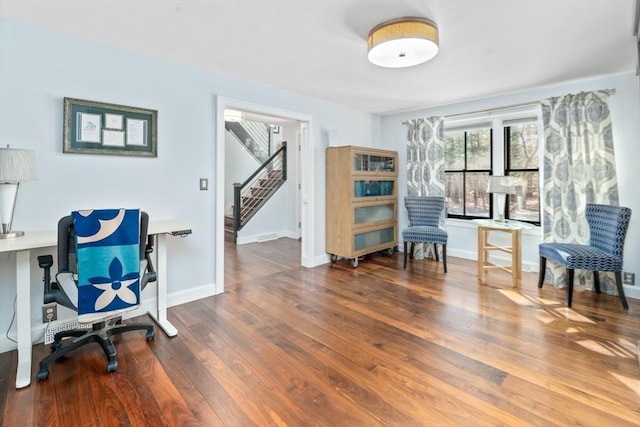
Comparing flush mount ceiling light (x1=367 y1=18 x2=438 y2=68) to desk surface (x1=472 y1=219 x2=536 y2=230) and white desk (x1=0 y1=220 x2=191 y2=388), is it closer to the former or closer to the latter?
desk surface (x1=472 y1=219 x2=536 y2=230)

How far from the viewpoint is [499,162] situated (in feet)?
13.7

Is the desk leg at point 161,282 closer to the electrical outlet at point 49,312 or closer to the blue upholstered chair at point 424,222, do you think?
the electrical outlet at point 49,312

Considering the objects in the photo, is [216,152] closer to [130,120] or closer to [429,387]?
[130,120]

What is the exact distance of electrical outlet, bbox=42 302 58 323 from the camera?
7.47 ft

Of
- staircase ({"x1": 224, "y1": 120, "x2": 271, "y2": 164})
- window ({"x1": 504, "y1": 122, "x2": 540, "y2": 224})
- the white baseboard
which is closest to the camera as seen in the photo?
window ({"x1": 504, "y1": 122, "x2": 540, "y2": 224})

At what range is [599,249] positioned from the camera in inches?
119

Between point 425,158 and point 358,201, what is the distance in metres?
1.33

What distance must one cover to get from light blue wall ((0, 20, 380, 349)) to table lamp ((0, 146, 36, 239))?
173 millimetres

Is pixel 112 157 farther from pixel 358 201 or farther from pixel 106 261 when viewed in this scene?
pixel 358 201

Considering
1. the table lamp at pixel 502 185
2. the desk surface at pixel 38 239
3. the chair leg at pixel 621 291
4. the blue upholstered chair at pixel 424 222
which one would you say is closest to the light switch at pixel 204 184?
the desk surface at pixel 38 239

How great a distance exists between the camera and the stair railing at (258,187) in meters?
5.97

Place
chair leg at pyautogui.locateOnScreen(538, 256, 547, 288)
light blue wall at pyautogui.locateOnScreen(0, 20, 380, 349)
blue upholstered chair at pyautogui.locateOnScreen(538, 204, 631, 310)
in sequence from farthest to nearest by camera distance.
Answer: chair leg at pyautogui.locateOnScreen(538, 256, 547, 288) → blue upholstered chair at pyautogui.locateOnScreen(538, 204, 631, 310) → light blue wall at pyautogui.locateOnScreen(0, 20, 380, 349)

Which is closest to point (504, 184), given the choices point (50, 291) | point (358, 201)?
point (358, 201)

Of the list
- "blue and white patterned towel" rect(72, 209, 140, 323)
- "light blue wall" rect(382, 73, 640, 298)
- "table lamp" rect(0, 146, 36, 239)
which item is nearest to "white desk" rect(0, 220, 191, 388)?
"table lamp" rect(0, 146, 36, 239)
